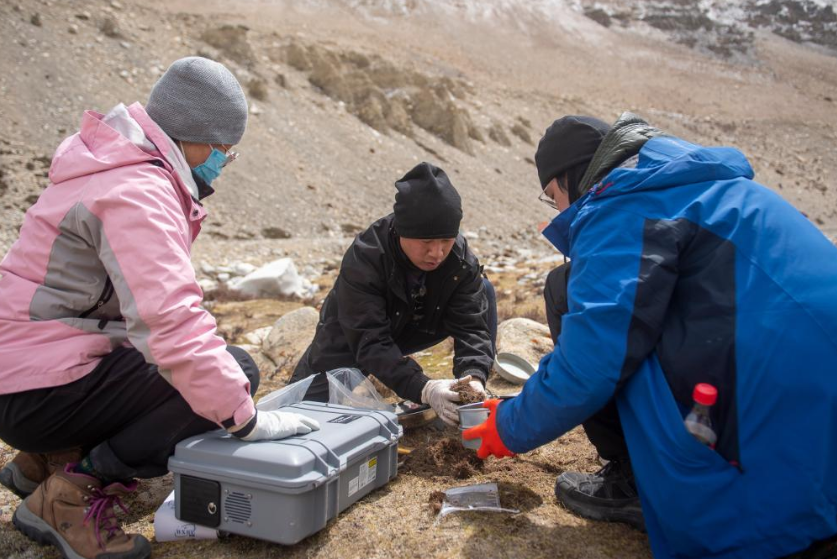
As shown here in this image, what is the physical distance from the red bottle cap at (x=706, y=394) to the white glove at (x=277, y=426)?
1.34 meters

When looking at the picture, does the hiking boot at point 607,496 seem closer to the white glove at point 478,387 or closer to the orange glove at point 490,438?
the orange glove at point 490,438

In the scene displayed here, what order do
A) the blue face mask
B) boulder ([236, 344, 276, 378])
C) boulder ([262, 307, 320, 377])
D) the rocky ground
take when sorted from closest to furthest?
the blue face mask < the rocky ground < boulder ([236, 344, 276, 378]) < boulder ([262, 307, 320, 377])

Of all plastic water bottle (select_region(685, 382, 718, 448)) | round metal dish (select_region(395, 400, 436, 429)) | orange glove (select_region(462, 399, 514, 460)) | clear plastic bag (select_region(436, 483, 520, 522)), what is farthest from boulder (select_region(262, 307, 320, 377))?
plastic water bottle (select_region(685, 382, 718, 448))

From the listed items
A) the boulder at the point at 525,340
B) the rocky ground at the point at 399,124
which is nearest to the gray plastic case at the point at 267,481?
the rocky ground at the point at 399,124

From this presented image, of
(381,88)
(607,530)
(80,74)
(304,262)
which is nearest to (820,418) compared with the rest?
(607,530)

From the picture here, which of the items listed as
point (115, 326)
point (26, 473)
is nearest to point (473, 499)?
point (115, 326)

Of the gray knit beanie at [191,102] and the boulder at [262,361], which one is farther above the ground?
the gray knit beanie at [191,102]

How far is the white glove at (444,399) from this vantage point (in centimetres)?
296

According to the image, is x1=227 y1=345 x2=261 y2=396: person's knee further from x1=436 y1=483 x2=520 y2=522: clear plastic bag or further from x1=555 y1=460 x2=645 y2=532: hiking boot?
x1=555 y1=460 x2=645 y2=532: hiking boot

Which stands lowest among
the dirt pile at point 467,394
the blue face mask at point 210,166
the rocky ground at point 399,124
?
the rocky ground at point 399,124

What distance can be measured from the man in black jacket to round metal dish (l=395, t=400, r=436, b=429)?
0.94ft

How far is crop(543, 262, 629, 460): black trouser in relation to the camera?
2.44 metres

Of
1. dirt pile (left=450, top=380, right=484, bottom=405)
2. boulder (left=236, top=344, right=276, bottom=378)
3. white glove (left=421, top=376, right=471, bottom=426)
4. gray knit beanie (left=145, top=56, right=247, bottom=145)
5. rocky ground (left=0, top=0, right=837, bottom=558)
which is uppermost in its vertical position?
gray knit beanie (left=145, top=56, right=247, bottom=145)

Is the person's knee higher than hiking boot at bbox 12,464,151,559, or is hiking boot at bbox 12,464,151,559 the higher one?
the person's knee
